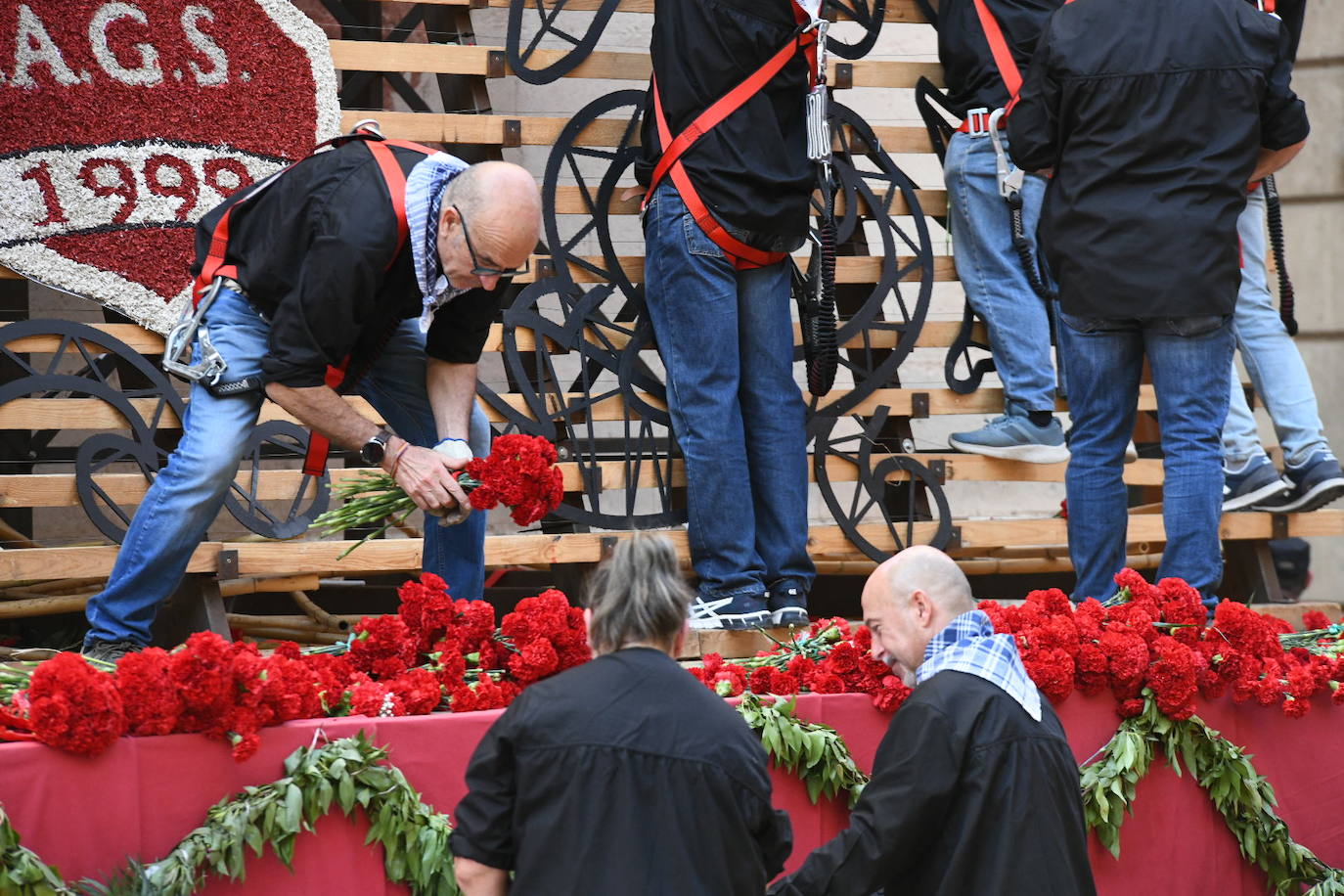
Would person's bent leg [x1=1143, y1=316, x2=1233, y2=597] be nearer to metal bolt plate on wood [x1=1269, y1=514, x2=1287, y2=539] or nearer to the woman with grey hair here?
metal bolt plate on wood [x1=1269, y1=514, x2=1287, y2=539]

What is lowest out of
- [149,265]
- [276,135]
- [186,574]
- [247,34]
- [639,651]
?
[186,574]

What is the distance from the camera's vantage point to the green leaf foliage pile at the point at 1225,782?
11.8 feet

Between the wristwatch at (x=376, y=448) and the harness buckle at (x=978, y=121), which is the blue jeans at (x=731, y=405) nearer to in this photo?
the harness buckle at (x=978, y=121)

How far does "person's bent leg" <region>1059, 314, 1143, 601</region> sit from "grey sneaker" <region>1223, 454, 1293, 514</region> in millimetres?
1154

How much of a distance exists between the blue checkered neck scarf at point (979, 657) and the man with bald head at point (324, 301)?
1298 mm

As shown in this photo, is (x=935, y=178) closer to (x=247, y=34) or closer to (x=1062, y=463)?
(x=1062, y=463)

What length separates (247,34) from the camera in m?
4.94

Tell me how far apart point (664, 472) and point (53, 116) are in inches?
90.1

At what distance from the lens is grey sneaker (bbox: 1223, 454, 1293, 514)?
17.2 feet

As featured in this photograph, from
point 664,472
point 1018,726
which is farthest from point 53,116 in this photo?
point 1018,726

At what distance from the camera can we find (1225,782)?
3746mm

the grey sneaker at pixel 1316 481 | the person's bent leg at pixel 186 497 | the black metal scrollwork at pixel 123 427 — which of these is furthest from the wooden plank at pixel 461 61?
the grey sneaker at pixel 1316 481

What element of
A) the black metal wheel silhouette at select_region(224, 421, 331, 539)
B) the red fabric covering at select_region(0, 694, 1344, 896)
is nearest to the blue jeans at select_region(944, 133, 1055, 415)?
the red fabric covering at select_region(0, 694, 1344, 896)

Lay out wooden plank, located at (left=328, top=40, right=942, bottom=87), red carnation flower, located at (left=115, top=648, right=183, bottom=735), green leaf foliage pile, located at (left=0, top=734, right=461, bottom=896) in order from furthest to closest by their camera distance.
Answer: wooden plank, located at (left=328, top=40, right=942, bottom=87), red carnation flower, located at (left=115, top=648, right=183, bottom=735), green leaf foliage pile, located at (left=0, top=734, right=461, bottom=896)
